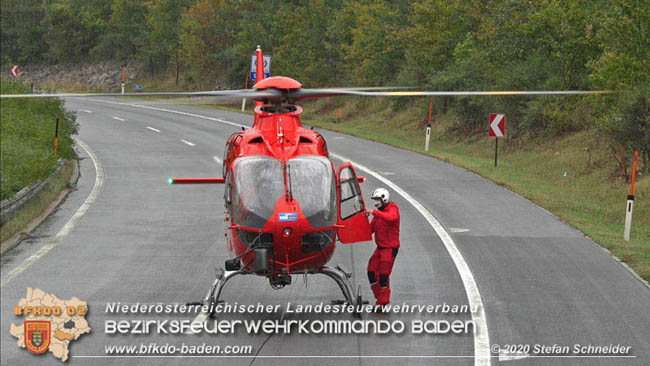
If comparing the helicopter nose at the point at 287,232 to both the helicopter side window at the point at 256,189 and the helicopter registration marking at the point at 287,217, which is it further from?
the helicopter side window at the point at 256,189

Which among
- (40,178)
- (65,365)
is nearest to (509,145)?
(40,178)

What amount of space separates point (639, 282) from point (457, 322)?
4150 millimetres

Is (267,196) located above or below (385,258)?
above

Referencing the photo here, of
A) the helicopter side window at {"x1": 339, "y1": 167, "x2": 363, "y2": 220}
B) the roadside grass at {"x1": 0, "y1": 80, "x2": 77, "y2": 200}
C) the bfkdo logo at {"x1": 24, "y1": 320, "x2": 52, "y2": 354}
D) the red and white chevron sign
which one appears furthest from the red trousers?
the red and white chevron sign

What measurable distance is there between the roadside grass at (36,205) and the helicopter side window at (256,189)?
6.92 meters

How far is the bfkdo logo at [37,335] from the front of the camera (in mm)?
9492

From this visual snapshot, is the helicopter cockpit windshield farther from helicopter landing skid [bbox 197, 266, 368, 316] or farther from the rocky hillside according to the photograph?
the rocky hillside

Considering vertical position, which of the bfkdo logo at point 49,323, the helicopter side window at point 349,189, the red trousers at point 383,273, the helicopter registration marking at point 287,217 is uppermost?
the helicopter side window at point 349,189

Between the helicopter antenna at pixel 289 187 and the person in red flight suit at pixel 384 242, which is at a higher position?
the helicopter antenna at pixel 289 187

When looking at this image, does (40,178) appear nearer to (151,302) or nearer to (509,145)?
(151,302)

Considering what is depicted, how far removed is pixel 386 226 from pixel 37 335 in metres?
4.92

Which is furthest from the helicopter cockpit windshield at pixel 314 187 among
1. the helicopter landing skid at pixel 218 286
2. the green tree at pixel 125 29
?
the green tree at pixel 125 29

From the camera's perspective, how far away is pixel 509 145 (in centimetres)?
3422

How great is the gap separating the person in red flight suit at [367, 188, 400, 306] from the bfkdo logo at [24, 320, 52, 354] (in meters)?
4.48
